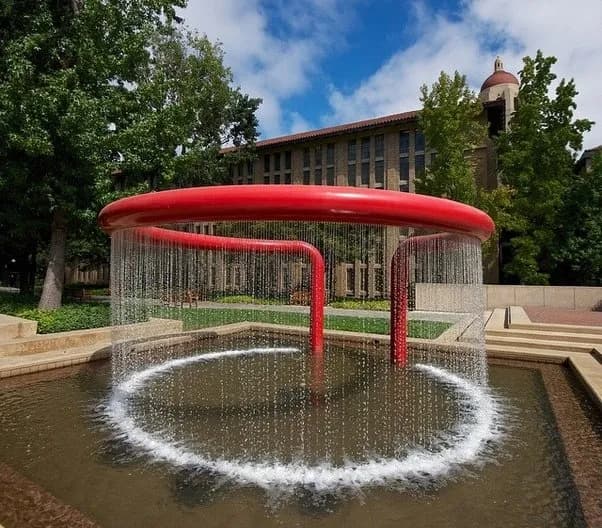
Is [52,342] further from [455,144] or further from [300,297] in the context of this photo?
[455,144]

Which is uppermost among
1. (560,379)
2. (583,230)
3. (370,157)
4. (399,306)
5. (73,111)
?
(370,157)

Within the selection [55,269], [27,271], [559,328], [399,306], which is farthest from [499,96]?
[27,271]

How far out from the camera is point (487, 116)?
96.9 ft

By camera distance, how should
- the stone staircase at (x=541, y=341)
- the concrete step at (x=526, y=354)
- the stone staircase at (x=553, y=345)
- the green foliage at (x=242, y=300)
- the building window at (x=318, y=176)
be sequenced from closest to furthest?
the stone staircase at (x=553, y=345)
the concrete step at (x=526, y=354)
the stone staircase at (x=541, y=341)
the green foliage at (x=242, y=300)
the building window at (x=318, y=176)

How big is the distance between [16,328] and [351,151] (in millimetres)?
29402

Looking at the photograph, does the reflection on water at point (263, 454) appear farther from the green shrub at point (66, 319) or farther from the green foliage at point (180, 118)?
the green foliage at point (180, 118)

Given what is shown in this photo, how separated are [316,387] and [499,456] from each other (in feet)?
11.5

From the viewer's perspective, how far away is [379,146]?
34062mm

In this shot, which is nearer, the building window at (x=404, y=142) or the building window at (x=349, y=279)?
A: the building window at (x=349, y=279)

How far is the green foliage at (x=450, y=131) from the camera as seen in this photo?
2317cm

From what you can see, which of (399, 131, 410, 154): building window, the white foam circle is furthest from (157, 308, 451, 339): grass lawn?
(399, 131, 410, 154): building window

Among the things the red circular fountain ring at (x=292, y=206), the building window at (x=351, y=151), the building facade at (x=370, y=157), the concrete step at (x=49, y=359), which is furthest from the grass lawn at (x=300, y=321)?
the building window at (x=351, y=151)

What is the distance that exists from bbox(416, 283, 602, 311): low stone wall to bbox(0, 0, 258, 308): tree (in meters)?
13.8

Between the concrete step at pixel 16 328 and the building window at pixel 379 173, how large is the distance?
27.5m
